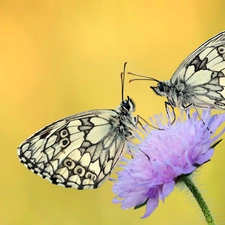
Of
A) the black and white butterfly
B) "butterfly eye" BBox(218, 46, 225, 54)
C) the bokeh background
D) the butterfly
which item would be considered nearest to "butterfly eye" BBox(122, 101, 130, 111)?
the butterfly

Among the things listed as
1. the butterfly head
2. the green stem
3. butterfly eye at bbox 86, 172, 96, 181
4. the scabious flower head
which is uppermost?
the butterfly head

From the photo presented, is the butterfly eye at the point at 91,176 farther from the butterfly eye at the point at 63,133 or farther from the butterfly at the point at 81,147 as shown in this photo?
the butterfly eye at the point at 63,133

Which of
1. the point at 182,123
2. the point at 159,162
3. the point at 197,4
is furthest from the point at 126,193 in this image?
the point at 197,4

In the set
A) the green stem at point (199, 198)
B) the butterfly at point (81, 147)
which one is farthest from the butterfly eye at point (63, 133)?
the green stem at point (199, 198)

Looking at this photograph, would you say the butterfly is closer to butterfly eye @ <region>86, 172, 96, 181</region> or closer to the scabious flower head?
butterfly eye @ <region>86, 172, 96, 181</region>

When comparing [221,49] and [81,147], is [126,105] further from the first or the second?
[221,49]

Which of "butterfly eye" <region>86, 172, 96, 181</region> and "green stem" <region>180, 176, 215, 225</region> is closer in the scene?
"green stem" <region>180, 176, 215, 225</region>

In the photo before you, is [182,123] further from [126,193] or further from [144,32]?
[144,32]
